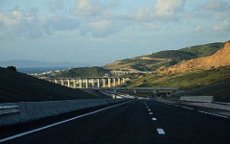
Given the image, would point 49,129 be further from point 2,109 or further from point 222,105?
point 222,105

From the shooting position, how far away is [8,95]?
5447 cm

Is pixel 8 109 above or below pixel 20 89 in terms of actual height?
below

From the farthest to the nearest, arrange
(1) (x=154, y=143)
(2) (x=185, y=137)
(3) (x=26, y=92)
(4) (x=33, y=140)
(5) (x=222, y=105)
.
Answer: (3) (x=26, y=92)
(5) (x=222, y=105)
(2) (x=185, y=137)
(4) (x=33, y=140)
(1) (x=154, y=143)

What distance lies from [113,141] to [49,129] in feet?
15.9

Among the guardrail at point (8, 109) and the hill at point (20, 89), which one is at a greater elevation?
the hill at point (20, 89)

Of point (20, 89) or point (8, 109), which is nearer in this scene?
point (8, 109)

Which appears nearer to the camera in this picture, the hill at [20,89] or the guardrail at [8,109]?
the guardrail at [8,109]

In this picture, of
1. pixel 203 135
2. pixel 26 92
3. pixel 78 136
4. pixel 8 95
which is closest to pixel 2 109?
pixel 78 136

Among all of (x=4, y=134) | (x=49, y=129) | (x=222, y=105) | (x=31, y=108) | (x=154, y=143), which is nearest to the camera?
(x=154, y=143)

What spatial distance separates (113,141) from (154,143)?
1.20 m

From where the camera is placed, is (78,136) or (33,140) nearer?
(33,140)

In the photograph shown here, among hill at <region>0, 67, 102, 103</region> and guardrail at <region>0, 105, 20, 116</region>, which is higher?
hill at <region>0, 67, 102, 103</region>

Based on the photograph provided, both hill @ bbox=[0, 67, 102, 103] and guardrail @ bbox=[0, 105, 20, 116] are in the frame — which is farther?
hill @ bbox=[0, 67, 102, 103]

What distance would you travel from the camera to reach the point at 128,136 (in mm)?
16484
